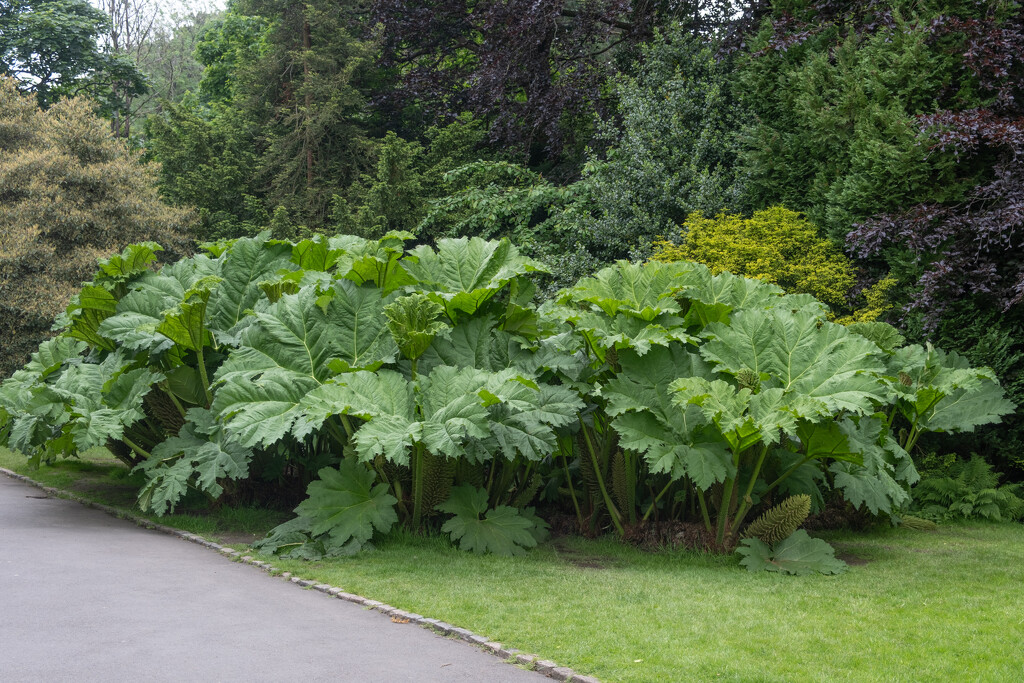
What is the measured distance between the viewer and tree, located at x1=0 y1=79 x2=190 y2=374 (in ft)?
50.7

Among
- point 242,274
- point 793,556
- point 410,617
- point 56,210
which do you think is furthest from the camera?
point 56,210

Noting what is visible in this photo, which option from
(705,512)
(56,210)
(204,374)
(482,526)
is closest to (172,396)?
(204,374)

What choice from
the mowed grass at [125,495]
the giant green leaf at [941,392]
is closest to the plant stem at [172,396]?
the mowed grass at [125,495]

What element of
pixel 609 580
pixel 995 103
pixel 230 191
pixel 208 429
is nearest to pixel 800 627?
pixel 609 580

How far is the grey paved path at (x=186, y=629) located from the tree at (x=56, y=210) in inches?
378

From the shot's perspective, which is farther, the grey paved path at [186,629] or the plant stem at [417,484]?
the plant stem at [417,484]

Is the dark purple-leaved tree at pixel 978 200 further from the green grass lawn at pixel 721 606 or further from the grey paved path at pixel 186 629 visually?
the grey paved path at pixel 186 629

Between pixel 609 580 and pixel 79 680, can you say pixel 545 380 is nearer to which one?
pixel 609 580

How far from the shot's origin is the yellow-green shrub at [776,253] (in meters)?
10.5

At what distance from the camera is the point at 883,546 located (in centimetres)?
757

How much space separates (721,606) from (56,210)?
1493 cm

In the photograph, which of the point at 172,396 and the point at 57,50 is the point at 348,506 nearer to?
the point at 172,396

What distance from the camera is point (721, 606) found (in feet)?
17.9

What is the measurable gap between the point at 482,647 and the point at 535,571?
67.0 inches
